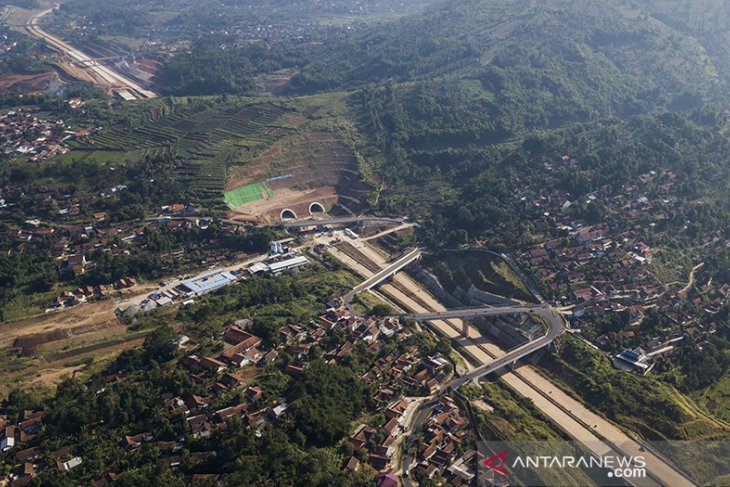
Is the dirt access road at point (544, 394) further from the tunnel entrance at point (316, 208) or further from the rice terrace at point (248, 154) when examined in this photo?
the rice terrace at point (248, 154)

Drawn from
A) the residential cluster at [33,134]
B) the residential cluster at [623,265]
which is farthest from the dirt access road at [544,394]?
the residential cluster at [33,134]

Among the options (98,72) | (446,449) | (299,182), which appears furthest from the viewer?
(98,72)

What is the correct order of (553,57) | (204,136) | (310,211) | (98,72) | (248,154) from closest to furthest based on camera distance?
(310,211) → (248,154) → (204,136) → (553,57) → (98,72)

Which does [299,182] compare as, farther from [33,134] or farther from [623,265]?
[623,265]

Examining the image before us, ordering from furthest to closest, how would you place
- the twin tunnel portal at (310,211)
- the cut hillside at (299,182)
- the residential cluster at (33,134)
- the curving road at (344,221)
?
the residential cluster at (33,134), the cut hillside at (299,182), the twin tunnel portal at (310,211), the curving road at (344,221)

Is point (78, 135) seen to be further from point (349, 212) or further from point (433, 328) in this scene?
point (433, 328)

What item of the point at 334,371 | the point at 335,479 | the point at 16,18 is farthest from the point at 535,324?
the point at 16,18

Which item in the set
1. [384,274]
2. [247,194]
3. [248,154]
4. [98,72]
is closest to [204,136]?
[248,154]
